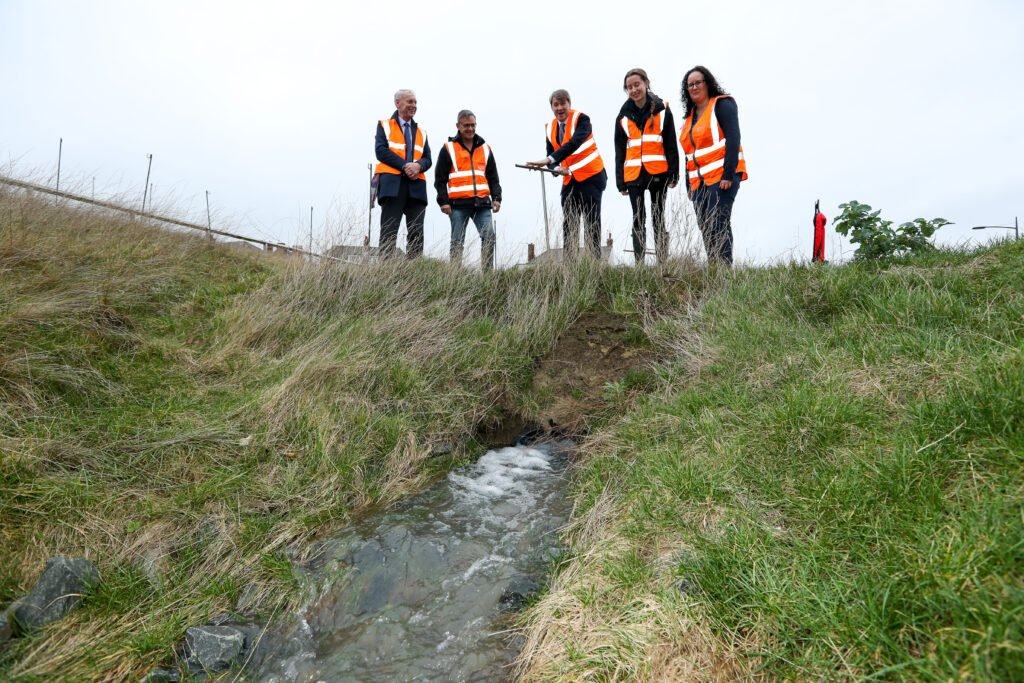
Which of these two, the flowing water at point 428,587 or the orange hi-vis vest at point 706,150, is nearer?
the flowing water at point 428,587

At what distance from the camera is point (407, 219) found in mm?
6836

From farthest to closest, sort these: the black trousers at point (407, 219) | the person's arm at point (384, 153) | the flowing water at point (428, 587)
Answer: the black trousers at point (407, 219)
the person's arm at point (384, 153)
the flowing water at point (428, 587)

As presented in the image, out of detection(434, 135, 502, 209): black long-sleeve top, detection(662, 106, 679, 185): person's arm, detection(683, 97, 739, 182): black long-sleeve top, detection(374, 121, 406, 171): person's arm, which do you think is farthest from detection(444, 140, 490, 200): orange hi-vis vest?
detection(683, 97, 739, 182): black long-sleeve top

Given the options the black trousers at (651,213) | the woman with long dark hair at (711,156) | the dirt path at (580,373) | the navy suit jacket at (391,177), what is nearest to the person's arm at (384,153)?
the navy suit jacket at (391,177)

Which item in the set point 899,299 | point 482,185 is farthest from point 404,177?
point 899,299

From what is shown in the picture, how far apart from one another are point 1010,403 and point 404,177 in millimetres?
5912

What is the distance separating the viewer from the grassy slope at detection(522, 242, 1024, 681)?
152 centimetres

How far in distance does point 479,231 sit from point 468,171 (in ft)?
2.39

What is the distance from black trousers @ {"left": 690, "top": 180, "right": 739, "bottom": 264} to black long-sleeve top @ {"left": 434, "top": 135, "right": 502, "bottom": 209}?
96.1 inches

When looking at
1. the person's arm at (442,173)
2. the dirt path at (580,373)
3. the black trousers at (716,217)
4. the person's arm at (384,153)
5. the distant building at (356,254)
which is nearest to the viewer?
the dirt path at (580,373)

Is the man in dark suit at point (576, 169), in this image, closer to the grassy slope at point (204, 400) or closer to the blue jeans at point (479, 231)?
the grassy slope at point (204, 400)

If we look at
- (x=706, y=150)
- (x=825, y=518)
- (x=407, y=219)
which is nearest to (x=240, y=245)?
(x=407, y=219)

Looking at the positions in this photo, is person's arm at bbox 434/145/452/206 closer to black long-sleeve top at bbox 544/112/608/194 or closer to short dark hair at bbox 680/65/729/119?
black long-sleeve top at bbox 544/112/608/194

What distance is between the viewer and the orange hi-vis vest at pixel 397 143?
6594 mm
